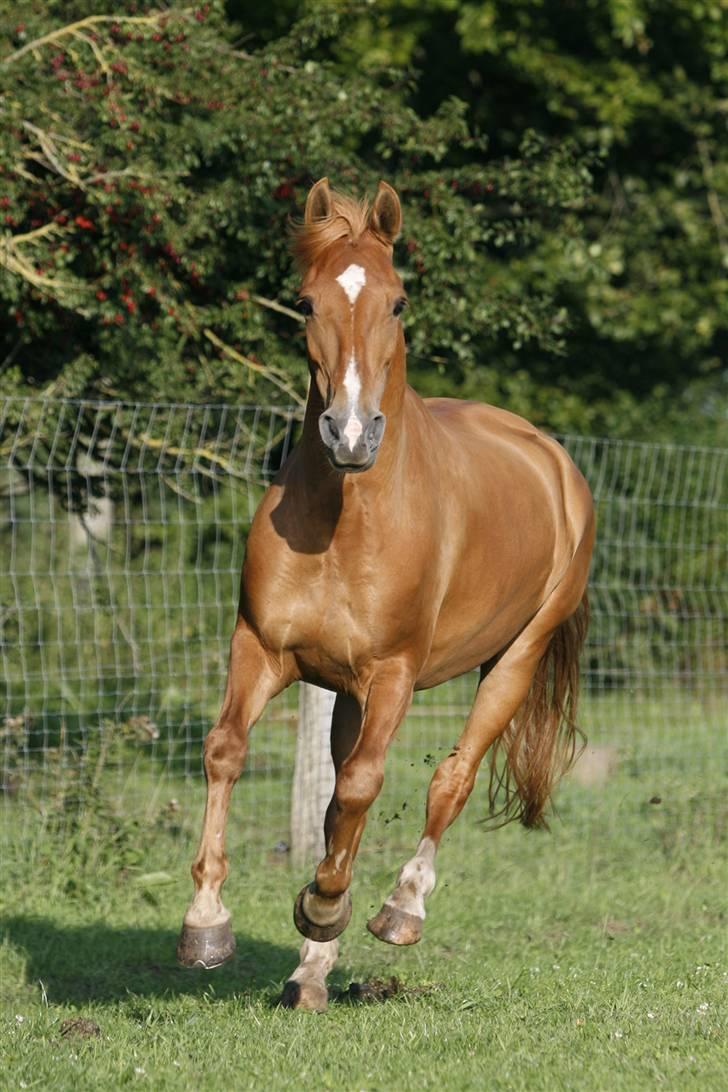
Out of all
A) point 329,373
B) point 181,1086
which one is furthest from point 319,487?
point 181,1086

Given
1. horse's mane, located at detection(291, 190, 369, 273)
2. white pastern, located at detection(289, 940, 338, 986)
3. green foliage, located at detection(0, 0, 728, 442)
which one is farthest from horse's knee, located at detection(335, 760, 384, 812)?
green foliage, located at detection(0, 0, 728, 442)

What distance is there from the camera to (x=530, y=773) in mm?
6570

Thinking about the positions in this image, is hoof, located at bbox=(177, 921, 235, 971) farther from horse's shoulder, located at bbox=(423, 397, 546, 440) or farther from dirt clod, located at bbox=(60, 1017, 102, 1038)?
horse's shoulder, located at bbox=(423, 397, 546, 440)

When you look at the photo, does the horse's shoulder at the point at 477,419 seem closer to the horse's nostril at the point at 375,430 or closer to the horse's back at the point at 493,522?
the horse's back at the point at 493,522

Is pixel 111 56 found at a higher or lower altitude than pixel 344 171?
higher

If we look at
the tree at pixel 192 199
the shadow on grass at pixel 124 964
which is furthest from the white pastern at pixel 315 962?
the tree at pixel 192 199

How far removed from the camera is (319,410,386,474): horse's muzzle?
4098 mm

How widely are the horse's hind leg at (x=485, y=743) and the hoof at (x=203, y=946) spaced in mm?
556

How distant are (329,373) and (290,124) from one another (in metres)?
4.21

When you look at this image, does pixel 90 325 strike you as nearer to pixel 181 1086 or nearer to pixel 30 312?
pixel 30 312

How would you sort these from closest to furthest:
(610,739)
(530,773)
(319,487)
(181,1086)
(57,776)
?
(181,1086) < (319,487) < (530,773) < (57,776) < (610,739)

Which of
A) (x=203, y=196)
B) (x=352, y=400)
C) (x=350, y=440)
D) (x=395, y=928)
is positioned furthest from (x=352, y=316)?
(x=203, y=196)

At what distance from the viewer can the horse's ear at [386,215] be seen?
475cm

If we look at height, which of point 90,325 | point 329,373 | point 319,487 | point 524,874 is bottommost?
point 524,874
